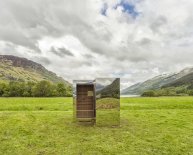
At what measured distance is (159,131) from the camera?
60.3ft

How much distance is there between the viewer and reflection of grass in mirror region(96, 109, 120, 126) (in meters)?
19.7

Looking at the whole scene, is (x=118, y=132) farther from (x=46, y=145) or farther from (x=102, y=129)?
(x=46, y=145)

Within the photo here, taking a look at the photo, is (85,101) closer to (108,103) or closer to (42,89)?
(108,103)

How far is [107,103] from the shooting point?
19.7 metres

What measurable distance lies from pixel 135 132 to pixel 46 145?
620 centimetres

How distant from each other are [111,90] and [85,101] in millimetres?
2282

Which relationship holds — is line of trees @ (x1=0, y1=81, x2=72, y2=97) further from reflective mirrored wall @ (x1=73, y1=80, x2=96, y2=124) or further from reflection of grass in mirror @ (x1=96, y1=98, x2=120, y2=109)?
reflection of grass in mirror @ (x1=96, y1=98, x2=120, y2=109)

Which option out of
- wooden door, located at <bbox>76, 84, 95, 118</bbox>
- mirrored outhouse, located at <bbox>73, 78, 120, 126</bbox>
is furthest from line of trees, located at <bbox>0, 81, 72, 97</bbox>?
mirrored outhouse, located at <bbox>73, 78, 120, 126</bbox>

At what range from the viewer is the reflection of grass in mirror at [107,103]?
1970 centimetres

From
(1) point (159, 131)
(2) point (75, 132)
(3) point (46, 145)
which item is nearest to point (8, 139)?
(3) point (46, 145)

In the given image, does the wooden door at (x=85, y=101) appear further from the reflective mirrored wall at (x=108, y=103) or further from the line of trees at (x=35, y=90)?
the line of trees at (x=35, y=90)

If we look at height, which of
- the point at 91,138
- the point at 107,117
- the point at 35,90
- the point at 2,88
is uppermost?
the point at 2,88

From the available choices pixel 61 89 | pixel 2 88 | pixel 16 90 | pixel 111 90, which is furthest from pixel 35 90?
pixel 111 90

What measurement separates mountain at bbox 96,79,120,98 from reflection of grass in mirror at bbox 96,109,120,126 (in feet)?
3.77
